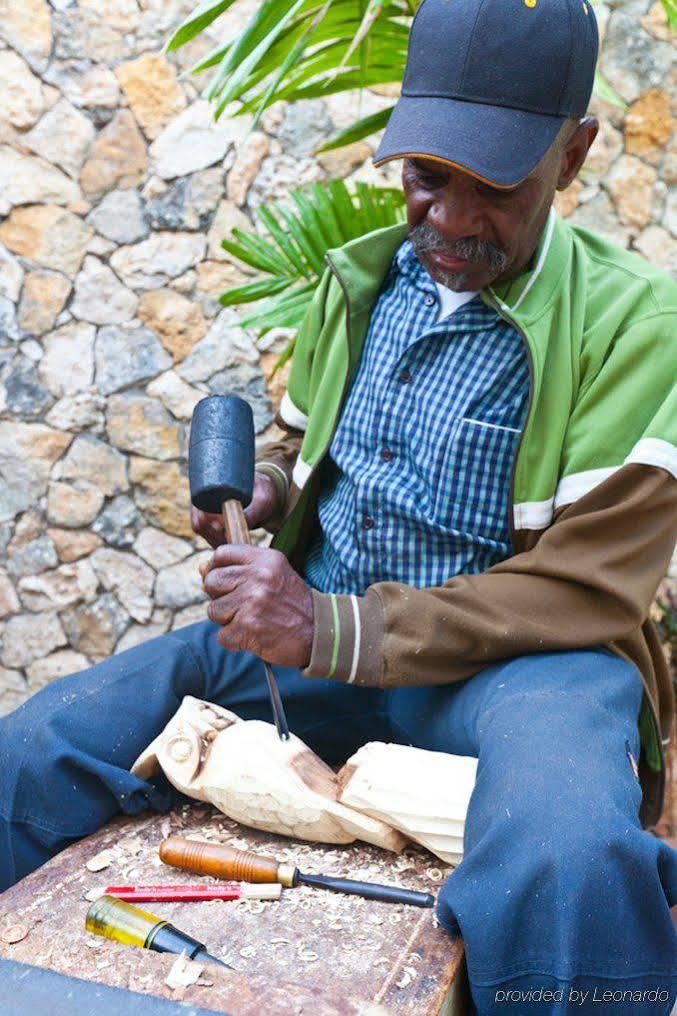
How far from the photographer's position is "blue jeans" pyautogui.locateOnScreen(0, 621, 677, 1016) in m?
1.14

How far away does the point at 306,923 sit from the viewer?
4.28 feet

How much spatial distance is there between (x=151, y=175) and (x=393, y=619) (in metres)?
2.51

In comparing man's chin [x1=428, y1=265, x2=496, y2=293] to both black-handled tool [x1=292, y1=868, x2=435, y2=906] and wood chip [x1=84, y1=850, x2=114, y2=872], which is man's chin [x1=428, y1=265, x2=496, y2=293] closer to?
black-handled tool [x1=292, y1=868, x2=435, y2=906]

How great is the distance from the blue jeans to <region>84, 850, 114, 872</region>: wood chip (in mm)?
91

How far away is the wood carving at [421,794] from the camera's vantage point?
55.4 inches

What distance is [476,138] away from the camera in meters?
1.44

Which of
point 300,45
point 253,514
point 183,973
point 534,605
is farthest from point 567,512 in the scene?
point 300,45

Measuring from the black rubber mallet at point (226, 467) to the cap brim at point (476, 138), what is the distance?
0.50m

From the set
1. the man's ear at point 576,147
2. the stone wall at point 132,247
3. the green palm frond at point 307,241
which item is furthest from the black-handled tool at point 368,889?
the stone wall at point 132,247

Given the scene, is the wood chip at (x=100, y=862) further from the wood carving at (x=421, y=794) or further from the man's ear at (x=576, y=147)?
the man's ear at (x=576, y=147)

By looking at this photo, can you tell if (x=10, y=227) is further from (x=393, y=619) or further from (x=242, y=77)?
(x=393, y=619)

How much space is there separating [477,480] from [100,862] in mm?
869

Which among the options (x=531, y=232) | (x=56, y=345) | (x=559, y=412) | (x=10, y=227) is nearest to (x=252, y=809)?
(x=559, y=412)

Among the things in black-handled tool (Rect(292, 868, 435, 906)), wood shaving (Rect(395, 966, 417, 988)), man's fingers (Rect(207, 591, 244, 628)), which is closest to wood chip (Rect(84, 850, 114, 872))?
black-handled tool (Rect(292, 868, 435, 906))
